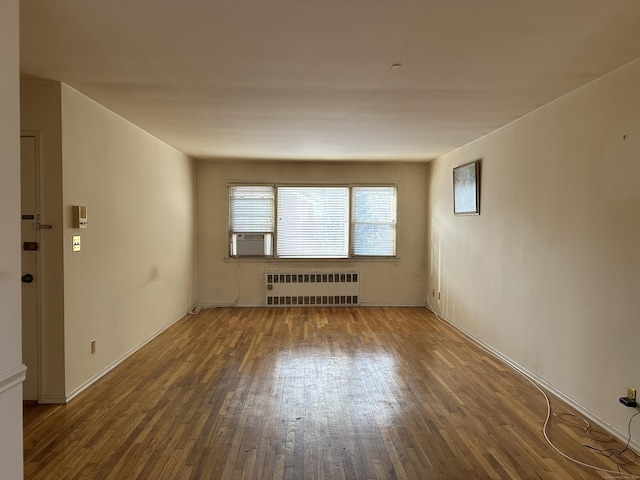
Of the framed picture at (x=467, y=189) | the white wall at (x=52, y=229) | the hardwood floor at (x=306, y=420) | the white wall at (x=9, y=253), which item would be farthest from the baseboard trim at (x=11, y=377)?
the framed picture at (x=467, y=189)

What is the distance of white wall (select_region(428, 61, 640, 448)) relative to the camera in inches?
106

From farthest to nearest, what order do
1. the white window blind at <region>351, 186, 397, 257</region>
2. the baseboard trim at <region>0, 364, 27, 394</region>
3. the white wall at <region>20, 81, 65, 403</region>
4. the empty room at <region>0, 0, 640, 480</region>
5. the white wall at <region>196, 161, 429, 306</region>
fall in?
the white window blind at <region>351, 186, 397, 257</region> → the white wall at <region>196, 161, 429, 306</region> → the white wall at <region>20, 81, 65, 403</region> → the empty room at <region>0, 0, 640, 480</region> → the baseboard trim at <region>0, 364, 27, 394</region>

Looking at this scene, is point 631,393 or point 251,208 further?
point 251,208

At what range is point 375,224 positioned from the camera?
275 inches

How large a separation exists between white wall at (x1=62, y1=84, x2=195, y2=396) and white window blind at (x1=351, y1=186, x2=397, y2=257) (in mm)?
2914

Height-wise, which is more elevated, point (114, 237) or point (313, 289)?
point (114, 237)

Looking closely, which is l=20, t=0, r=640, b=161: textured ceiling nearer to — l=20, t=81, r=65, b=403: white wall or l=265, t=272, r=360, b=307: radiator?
l=20, t=81, r=65, b=403: white wall

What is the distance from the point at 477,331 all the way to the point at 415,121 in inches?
102

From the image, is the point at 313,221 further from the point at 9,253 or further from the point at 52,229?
the point at 9,253

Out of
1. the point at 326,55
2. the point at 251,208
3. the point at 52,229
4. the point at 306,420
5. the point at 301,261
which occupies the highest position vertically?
the point at 326,55

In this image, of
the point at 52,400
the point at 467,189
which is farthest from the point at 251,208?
the point at 52,400

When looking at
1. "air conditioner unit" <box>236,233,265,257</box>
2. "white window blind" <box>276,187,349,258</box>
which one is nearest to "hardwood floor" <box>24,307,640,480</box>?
"air conditioner unit" <box>236,233,265,257</box>

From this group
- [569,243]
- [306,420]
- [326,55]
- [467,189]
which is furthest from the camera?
[467,189]

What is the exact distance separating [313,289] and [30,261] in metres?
4.40
